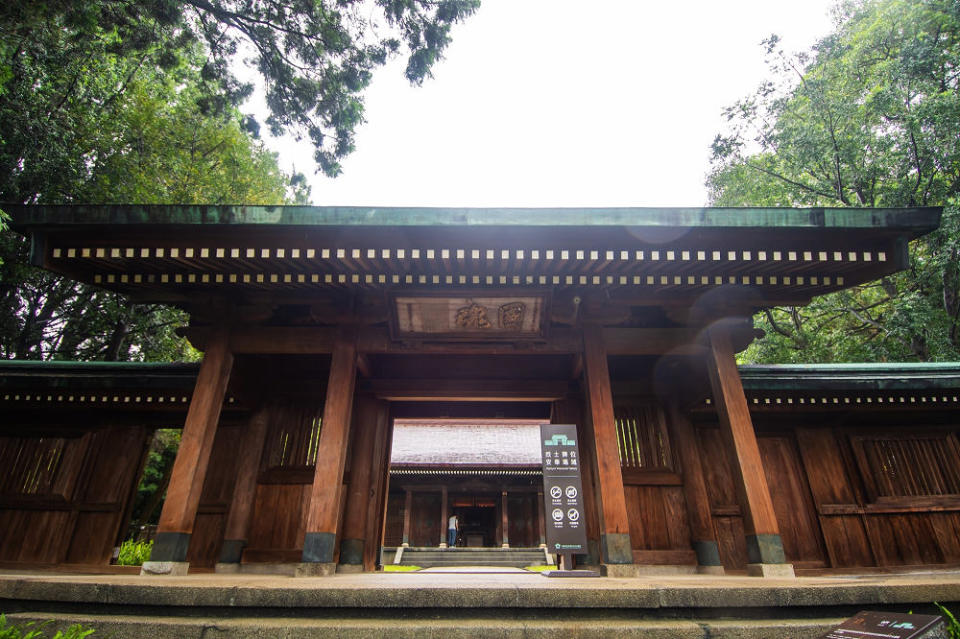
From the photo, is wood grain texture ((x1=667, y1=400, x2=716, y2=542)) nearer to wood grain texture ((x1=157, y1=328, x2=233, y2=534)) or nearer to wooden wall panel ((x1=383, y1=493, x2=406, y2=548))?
wood grain texture ((x1=157, y1=328, x2=233, y2=534))

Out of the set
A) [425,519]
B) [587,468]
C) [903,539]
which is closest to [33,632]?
[587,468]

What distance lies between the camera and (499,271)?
5.45 metres

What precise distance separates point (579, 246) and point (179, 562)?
17.9 ft

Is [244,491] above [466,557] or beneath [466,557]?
above

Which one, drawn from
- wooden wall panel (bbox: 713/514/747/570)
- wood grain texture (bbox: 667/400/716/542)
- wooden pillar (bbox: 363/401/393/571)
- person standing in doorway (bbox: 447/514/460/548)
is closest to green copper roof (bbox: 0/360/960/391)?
wood grain texture (bbox: 667/400/716/542)

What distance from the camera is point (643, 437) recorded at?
729 centimetres

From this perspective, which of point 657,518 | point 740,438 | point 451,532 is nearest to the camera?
point 740,438

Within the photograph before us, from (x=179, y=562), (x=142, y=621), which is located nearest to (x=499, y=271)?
(x=142, y=621)

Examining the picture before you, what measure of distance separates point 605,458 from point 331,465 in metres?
3.09

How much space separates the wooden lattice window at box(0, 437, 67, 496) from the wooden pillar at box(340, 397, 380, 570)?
456 centimetres

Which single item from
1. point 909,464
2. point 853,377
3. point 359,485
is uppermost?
point 853,377

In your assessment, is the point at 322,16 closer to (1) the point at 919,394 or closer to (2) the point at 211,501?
(2) the point at 211,501

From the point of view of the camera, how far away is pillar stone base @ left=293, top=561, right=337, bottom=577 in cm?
483

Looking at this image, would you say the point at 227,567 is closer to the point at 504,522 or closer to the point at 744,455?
the point at 744,455
